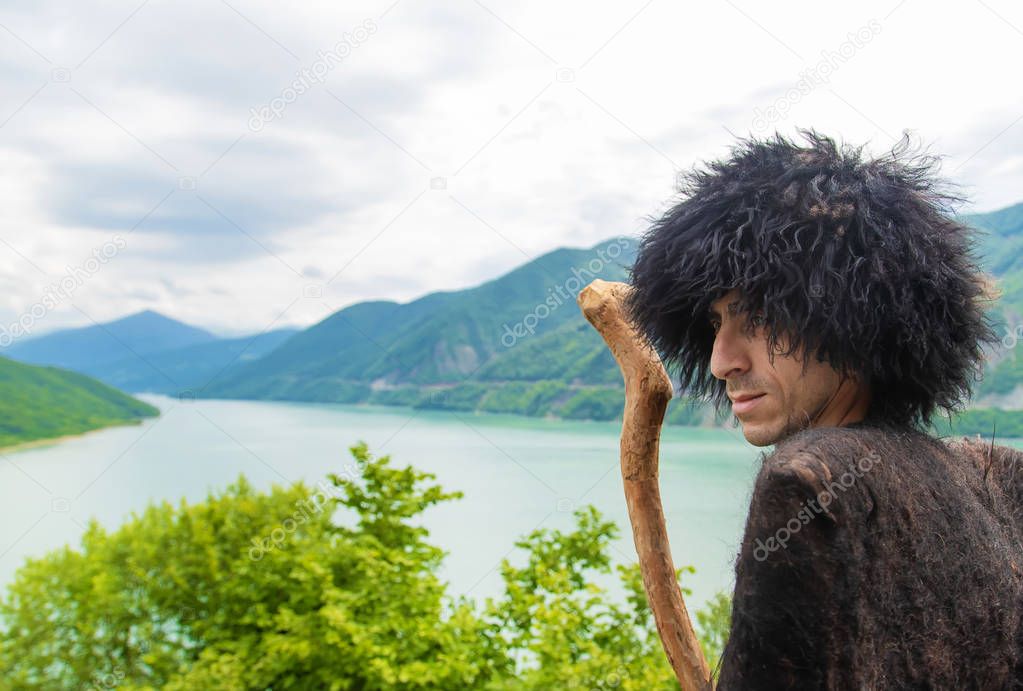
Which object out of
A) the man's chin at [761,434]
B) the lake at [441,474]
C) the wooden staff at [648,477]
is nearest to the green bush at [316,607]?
the lake at [441,474]

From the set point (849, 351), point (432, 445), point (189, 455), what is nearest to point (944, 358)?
point (849, 351)

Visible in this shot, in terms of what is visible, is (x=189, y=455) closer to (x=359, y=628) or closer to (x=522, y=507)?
(x=522, y=507)

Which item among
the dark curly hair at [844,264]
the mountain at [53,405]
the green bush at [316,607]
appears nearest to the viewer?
the dark curly hair at [844,264]

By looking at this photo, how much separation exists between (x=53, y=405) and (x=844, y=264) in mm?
37960

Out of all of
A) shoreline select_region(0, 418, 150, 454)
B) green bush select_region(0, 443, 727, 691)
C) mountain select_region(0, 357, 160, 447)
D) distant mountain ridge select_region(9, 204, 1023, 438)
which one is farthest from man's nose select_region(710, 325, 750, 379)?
distant mountain ridge select_region(9, 204, 1023, 438)

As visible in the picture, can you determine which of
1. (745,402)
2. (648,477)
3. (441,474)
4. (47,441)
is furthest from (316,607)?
(47,441)

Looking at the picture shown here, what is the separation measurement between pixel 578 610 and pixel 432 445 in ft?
96.6

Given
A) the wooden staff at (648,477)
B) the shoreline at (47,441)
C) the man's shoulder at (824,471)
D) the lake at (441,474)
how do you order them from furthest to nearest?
the shoreline at (47,441) → the lake at (441,474) → the wooden staff at (648,477) → the man's shoulder at (824,471)

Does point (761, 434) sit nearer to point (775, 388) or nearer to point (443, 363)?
point (775, 388)

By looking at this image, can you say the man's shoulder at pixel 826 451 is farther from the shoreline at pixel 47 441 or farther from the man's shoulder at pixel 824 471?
the shoreline at pixel 47 441

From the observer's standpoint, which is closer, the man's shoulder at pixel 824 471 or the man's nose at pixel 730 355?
A: the man's shoulder at pixel 824 471

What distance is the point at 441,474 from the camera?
79.8ft

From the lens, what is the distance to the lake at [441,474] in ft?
19.0

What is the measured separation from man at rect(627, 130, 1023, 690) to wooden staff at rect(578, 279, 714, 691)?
2.9 inches
